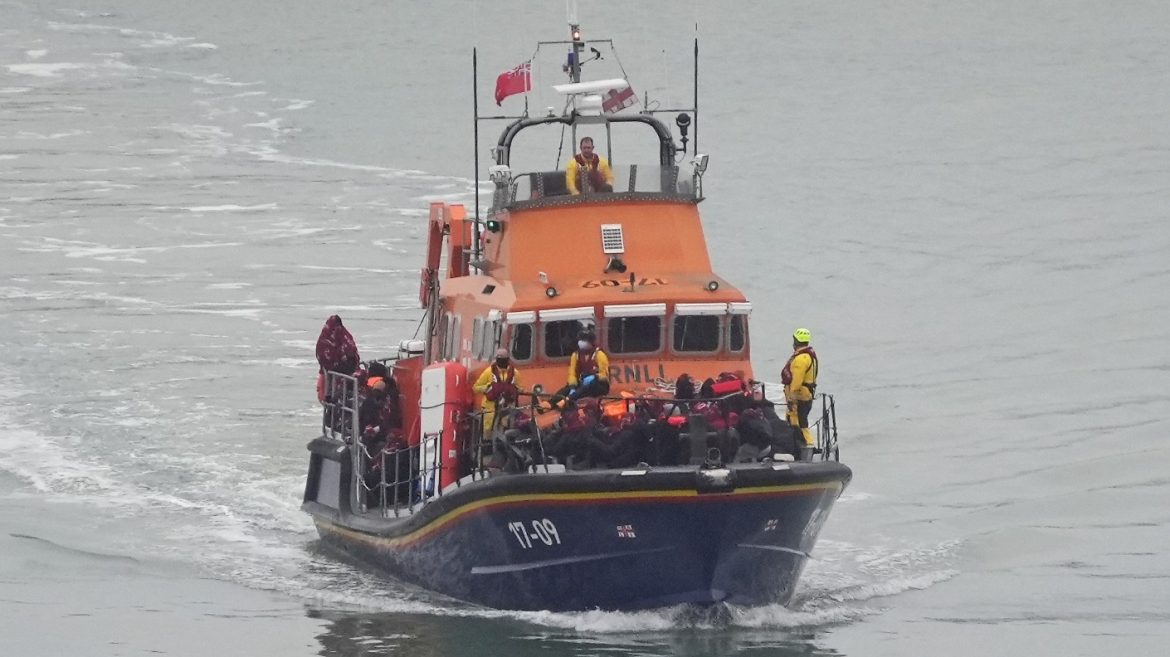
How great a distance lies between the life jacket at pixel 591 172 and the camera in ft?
61.0

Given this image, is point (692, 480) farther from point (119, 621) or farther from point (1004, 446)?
point (1004, 446)

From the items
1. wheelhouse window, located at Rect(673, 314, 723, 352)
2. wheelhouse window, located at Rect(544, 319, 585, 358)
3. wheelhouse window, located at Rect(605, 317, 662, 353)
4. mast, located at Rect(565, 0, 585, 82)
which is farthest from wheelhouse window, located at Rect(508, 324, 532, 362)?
mast, located at Rect(565, 0, 585, 82)

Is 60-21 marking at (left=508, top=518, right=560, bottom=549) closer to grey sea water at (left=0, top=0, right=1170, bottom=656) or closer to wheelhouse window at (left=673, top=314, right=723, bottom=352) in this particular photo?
grey sea water at (left=0, top=0, right=1170, bottom=656)

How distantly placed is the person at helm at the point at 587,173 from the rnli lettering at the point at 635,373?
180 cm

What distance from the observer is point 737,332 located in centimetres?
1812

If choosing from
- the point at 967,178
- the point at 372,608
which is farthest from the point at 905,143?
the point at 372,608

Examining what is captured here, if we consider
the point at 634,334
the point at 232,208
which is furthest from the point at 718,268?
the point at 634,334

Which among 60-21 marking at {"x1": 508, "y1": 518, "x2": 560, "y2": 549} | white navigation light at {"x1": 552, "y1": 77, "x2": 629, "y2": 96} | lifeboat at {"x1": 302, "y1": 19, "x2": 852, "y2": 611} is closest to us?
lifeboat at {"x1": 302, "y1": 19, "x2": 852, "y2": 611}

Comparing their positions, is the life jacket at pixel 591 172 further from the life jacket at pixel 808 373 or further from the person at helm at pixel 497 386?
the life jacket at pixel 808 373

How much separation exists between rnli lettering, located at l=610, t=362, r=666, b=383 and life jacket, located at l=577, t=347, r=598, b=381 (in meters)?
0.55

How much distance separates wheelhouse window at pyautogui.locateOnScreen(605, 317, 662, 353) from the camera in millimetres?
17781

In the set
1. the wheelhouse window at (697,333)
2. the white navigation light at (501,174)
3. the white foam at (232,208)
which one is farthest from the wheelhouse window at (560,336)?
the white foam at (232,208)

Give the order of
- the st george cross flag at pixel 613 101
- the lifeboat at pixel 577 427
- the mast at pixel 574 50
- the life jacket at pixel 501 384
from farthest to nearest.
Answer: the st george cross flag at pixel 613 101
the mast at pixel 574 50
the life jacket at pixel 501 384
the lifeboat at pixel 577 427

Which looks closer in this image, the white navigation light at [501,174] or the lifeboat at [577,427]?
the lifeboat at [577,427]
